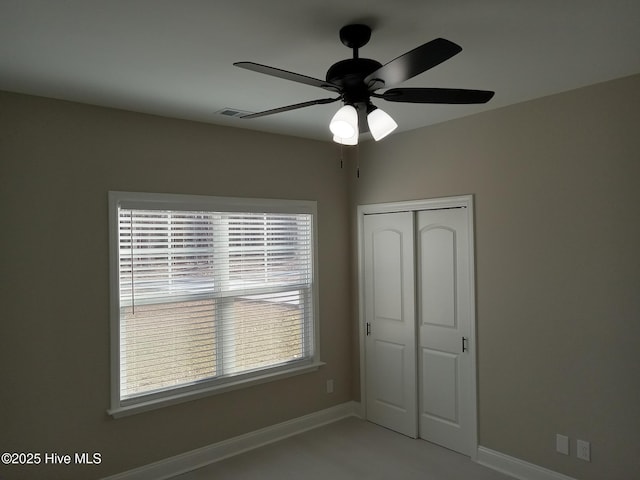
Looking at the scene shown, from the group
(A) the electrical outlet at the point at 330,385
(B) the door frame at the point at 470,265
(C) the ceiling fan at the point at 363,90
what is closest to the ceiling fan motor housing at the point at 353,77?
(C) the ceiling fan at the point at 363,90

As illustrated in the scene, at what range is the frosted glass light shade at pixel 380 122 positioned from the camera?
204 cm

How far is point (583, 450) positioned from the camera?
9.80 feet

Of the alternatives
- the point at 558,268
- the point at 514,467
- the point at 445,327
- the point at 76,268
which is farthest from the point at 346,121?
the point at 514,467

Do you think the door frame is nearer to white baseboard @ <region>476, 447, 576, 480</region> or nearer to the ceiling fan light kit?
white baseboard @ <region>476, 447, 576, 480</region>

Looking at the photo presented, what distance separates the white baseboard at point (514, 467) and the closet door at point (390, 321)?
678 mm

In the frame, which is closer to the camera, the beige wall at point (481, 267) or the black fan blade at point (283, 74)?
the black fan blade at point (283, 74)

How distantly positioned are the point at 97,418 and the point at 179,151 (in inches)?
77.8

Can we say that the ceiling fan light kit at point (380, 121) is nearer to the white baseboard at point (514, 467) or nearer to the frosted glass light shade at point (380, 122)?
the frosted glass light shade at point (380, 122)

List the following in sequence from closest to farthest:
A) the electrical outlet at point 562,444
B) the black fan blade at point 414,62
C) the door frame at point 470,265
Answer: the black fan blade at point 414,62
the electrical outlet at point 562,444
the door frame at point 470,265

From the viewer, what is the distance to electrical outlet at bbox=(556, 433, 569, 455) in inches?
121

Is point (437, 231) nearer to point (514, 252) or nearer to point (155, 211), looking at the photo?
point (514, 252)

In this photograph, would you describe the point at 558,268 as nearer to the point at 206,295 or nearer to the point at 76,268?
the point at 206,295

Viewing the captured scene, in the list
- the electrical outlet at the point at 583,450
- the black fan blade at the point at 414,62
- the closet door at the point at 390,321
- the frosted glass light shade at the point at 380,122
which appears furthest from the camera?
the closet door at the point at 390,321

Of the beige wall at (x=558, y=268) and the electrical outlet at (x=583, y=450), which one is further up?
the beige wall at (x=558, y=268)
